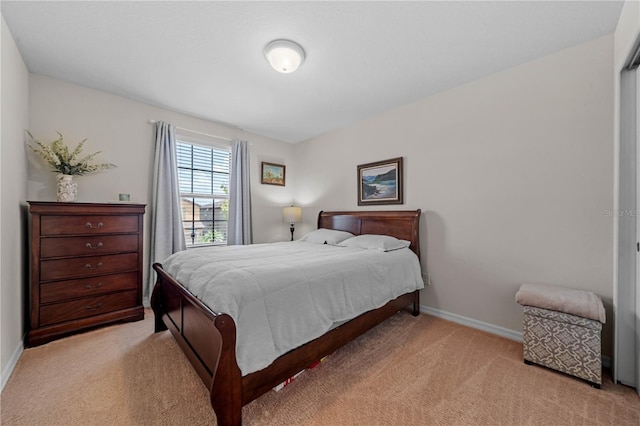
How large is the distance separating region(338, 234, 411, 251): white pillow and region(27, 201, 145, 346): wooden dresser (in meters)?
2.35

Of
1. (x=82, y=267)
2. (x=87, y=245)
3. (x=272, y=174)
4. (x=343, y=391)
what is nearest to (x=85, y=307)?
(x=82, y=267)

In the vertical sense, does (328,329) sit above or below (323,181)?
below

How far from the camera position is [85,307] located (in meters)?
2.36

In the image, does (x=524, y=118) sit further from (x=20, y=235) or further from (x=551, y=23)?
(x=20, y=235)

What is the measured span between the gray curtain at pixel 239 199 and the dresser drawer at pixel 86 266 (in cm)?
132

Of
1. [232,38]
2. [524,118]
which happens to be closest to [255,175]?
[232,38]

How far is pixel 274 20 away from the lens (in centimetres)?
175

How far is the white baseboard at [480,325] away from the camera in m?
2.21

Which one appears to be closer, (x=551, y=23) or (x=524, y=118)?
(x=551, y=23)

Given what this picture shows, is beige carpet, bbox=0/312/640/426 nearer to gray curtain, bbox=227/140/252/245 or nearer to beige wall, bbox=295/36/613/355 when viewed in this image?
beige wall, bbox=295/36/613/355

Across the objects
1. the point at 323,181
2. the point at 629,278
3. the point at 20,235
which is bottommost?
the point at 629,278

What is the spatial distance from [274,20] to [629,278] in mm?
2944

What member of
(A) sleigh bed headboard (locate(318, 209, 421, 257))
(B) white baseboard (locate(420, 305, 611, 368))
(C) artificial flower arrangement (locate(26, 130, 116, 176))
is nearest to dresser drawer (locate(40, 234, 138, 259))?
(C) artificial flower arrangement (locate(26, 130, 116, 176))

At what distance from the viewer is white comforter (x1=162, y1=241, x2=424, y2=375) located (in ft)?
4.42
